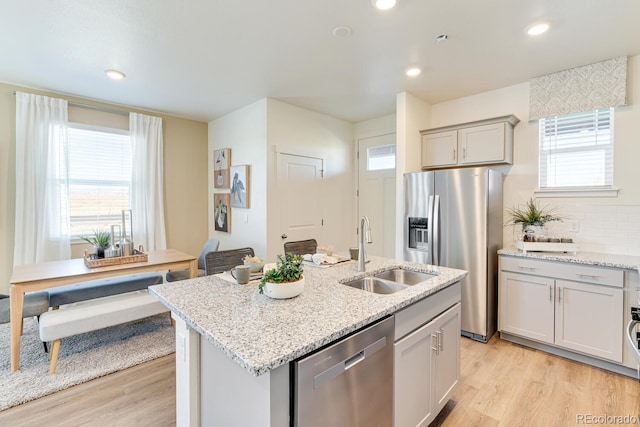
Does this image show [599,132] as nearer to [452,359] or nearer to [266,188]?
[452,359]

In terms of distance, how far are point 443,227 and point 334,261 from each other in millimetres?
1479

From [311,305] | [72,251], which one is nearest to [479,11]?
[311,305]

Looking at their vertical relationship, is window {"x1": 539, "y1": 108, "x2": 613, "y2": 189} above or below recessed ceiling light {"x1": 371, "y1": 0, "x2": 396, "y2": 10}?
below

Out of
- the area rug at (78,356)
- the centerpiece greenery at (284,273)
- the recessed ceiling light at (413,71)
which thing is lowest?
the area rug at (78,356)

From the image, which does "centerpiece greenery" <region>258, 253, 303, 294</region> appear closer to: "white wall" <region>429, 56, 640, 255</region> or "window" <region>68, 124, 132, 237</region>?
"white wall" <region>429, 56, 640, 255</region>

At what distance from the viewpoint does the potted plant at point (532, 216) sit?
290 cm

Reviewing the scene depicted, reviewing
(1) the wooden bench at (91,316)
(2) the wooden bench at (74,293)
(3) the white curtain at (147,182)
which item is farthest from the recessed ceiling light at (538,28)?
(3) the white curtain at (147,182)

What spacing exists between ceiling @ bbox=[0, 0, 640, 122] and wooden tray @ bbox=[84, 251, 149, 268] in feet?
6.11

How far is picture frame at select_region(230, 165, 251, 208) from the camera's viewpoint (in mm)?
4020

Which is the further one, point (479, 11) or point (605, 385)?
point (605, 385)

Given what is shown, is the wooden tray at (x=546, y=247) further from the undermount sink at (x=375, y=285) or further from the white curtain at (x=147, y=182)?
the white curtain at (x=147, y=182)

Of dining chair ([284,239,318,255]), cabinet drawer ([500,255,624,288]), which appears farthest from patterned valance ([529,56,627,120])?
dining chair ([284,239,318,255])

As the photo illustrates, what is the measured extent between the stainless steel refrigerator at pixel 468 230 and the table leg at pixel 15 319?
355 centimetres

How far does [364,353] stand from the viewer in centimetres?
126
